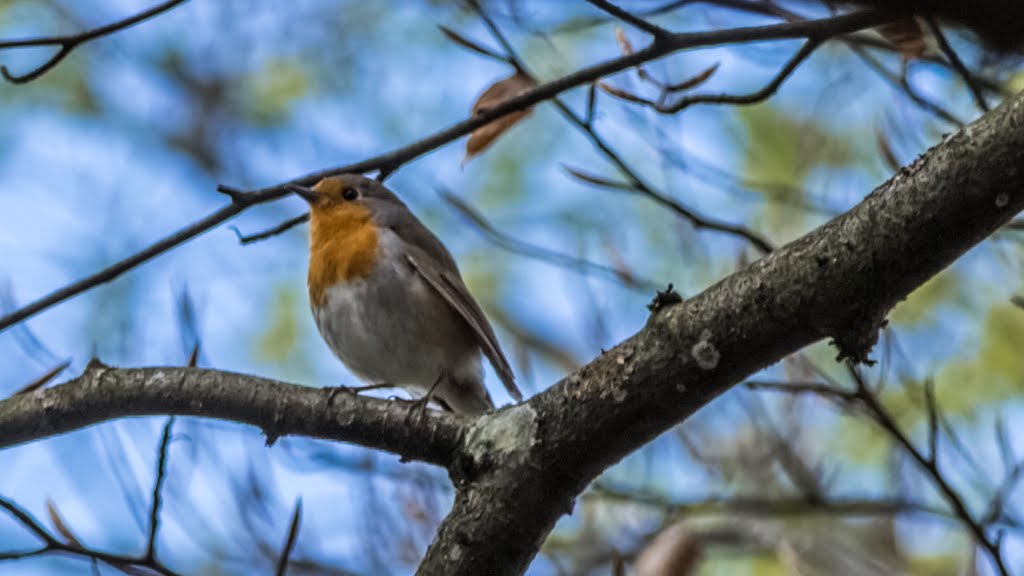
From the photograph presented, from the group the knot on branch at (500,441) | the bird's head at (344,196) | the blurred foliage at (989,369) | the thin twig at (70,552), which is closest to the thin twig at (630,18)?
the knot on branch at (500,441)

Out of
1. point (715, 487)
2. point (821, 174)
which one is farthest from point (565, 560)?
point (821, 174)

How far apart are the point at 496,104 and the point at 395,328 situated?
1.28 m

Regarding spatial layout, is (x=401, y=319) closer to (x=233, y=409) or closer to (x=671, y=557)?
(x=671, y=557)

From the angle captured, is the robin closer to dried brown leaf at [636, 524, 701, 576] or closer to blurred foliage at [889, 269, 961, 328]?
dried brown leaf at [636, 524, 701, 576]

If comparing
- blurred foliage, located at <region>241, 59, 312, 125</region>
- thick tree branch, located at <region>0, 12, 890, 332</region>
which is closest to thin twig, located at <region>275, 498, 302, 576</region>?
thick tree branch, located at <region>0, 12, 890, 332</region>

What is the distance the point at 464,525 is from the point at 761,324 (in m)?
0.74

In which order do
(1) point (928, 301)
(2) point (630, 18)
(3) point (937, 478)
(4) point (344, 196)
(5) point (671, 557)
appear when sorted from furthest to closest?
1. (1) point (928, 301)
2. (4) point (344, 196)
3. (5) point (671, 557)
4. (3) point (937, 478)
5. (2) point (630, 18)

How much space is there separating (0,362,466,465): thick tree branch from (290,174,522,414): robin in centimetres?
Result: 144

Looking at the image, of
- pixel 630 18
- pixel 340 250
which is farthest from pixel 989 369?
pixel 630 18

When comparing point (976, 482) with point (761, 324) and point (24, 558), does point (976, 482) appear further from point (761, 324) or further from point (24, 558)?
point (24, 558)

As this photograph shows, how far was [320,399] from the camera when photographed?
266 cm

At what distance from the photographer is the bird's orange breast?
14.1ft

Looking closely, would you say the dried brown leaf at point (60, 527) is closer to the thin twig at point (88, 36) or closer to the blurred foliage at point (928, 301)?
the thin twig at point (88, 36)

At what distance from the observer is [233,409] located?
8.70ft
